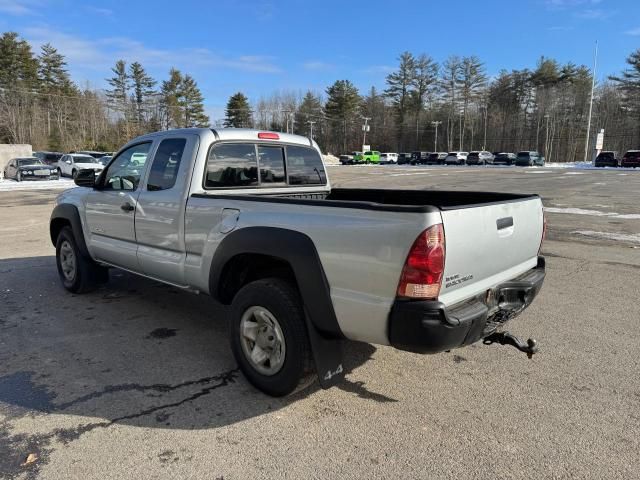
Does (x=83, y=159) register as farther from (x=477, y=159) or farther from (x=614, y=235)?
(x=477, y=159)

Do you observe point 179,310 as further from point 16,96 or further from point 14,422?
point 16,96

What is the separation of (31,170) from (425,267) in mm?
→ 30335

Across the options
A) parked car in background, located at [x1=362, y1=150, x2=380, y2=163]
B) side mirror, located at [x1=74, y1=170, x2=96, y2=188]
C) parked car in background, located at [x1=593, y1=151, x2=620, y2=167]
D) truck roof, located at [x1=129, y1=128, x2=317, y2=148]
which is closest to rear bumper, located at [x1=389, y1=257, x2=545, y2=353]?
truck roof, located at [x1=129, y1=128, x2=317, y2=148]

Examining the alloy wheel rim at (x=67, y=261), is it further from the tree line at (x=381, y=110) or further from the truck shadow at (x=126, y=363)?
the tree line at (x=381, y=110)

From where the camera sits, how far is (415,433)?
295 cm

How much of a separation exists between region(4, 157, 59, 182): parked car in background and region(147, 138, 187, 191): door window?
89.5 feet

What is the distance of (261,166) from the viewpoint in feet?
15.6

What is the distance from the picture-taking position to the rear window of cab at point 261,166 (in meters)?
4.30

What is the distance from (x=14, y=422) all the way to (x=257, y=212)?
210 centimetres

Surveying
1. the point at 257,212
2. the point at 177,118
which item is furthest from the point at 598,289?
the point at 177,118

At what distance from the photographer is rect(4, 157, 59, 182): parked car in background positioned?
27.1 metres

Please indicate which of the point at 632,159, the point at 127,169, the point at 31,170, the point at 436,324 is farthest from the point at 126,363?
the point at 632,159

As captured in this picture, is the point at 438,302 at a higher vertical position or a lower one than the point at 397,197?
lower

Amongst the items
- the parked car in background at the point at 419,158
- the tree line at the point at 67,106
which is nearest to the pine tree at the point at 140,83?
the tree line at the point at 67,106
